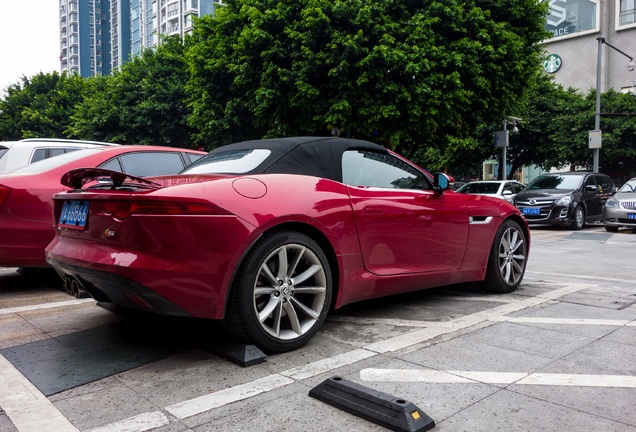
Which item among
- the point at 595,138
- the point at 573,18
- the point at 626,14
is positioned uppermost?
the point at 573,18

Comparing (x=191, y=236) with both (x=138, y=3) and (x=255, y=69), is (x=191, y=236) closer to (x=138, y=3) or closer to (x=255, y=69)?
(x=255, y=69)

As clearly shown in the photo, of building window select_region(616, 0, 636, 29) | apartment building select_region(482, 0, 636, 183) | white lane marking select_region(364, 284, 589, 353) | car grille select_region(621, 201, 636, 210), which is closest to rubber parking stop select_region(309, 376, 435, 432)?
white lane marking select_region(364, 284, 589, 353)

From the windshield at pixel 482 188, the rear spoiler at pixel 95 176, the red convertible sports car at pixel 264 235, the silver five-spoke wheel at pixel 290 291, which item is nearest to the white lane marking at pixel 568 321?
the red convertible sports car at pixel 264 235

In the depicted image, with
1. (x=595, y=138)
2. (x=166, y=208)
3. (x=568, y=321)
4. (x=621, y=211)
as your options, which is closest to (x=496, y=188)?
(x=621, y=211)

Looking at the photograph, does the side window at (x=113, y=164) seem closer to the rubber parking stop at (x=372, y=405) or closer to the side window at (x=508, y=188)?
the rubber parking stop at (x=372, y=405)

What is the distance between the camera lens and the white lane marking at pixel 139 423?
229cm

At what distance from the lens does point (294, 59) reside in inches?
640

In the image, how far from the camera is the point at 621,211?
13242 mm

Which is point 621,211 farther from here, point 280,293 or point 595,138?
point 280,293

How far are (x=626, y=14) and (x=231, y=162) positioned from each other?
57.1 meters

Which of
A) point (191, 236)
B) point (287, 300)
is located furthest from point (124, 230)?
point (287, 300)

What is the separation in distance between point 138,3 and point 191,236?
317 ft

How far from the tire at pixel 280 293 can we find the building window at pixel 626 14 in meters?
56.2

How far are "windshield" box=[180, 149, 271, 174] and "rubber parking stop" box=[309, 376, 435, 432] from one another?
5.01 feet
